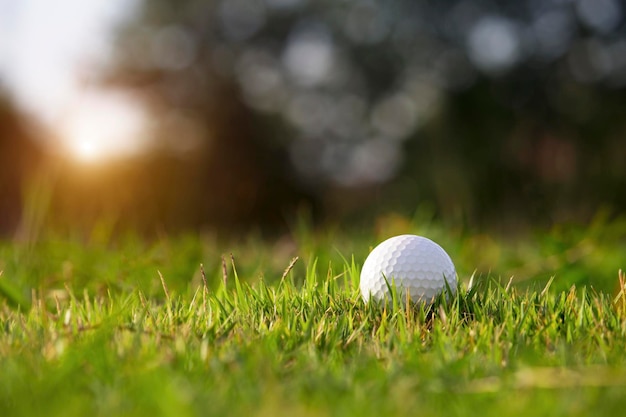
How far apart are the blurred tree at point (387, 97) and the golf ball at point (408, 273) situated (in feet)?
27.8

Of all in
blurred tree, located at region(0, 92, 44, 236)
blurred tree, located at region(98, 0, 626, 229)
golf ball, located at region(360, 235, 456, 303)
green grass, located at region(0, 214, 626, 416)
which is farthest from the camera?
blurred tree, located at region(98, 0, 626, 229)

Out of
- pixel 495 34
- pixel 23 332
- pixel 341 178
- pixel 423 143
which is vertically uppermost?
pixel 495 34

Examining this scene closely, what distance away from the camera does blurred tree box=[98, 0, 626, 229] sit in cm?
1204

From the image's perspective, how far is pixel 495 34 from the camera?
46.7ft

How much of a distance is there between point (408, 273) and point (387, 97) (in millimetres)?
14564

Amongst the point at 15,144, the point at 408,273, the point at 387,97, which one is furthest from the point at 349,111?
the point at 408,273

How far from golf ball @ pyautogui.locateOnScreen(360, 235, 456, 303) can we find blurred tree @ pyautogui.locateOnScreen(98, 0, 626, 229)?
27.8 ft

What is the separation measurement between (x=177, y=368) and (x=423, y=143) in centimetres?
1293

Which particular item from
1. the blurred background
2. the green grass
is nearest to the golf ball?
the green grass

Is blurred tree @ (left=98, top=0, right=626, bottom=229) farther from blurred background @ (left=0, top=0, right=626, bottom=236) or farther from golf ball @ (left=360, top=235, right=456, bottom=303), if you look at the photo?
golf ball @ (left=360, top=235, right=456, bottom=303)

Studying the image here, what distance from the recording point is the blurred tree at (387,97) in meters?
12.0

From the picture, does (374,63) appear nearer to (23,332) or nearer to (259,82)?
(259,82)

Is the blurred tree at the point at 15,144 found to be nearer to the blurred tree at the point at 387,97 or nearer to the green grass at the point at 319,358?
the blurred tree at the point at 387,97

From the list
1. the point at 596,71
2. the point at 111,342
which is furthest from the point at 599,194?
the point at 111,342
